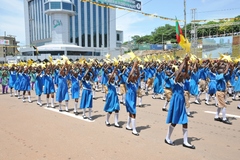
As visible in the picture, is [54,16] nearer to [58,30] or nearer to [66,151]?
[58,30]

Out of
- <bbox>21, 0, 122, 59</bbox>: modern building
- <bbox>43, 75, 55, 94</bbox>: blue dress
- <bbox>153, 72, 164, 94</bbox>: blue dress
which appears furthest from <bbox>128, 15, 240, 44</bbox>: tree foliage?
<bbox>43, 75, 55, 94</bbox>: blue dress

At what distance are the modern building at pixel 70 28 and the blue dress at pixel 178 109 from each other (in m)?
51.0

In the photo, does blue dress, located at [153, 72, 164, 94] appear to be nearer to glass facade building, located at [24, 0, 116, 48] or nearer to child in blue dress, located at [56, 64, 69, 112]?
child in blue dress, located at [56, 64, 69, 112]

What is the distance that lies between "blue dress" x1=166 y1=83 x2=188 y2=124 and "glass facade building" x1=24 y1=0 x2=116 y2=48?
6287cm

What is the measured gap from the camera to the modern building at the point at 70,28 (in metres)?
60.7

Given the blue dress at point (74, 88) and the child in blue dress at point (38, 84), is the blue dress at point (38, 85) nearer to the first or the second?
the child in blue dress at point (38, 84)

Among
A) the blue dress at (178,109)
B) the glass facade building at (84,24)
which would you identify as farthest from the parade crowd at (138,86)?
the glass facade building at (84,24)

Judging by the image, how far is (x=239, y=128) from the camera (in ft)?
22.2

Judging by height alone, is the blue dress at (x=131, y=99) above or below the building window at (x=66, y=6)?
below

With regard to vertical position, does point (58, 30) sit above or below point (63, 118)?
above

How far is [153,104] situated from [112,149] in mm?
5746

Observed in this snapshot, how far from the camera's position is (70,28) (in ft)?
235

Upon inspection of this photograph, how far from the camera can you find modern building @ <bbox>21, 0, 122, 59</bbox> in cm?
6072

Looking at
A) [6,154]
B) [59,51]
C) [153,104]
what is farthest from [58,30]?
[6,154]
